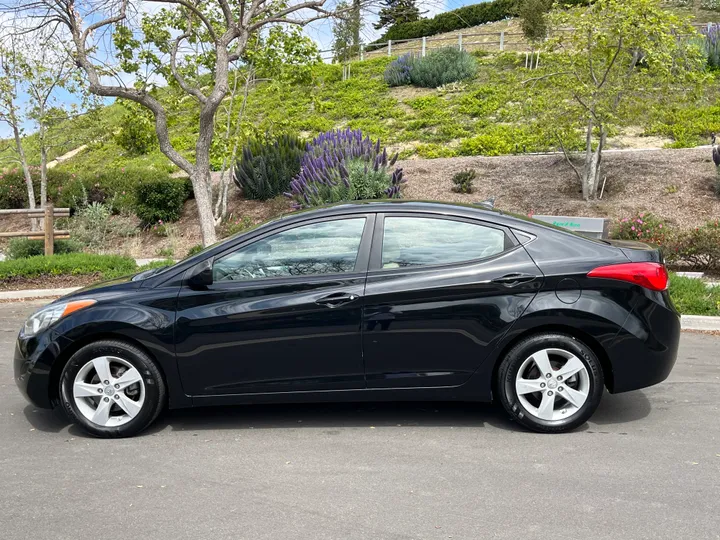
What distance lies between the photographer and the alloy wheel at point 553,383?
5008 mm

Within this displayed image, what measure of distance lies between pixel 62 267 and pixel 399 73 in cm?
2182

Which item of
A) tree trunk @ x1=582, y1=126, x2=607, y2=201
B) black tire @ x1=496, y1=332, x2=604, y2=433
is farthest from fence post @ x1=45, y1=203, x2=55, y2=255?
black tire @ x1=496, y1=332, x2=604, y2=433

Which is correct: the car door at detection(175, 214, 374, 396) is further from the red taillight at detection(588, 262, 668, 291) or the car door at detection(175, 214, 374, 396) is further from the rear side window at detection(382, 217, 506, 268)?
the red taillight at detection(588, 262, 668, 291)

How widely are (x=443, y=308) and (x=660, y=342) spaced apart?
56.9 inches

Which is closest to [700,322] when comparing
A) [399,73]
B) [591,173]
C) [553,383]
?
[553,383]

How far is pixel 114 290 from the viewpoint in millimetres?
5305

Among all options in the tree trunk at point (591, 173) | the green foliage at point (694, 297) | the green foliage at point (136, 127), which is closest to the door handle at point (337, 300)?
the green foliage at point (694, 297)

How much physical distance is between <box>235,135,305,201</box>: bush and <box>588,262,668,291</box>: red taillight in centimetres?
1222

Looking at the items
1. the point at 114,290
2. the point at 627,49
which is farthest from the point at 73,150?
the point at 114,290

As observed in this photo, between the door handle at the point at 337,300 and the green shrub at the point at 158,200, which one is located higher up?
the green shrub at the point at 158,200

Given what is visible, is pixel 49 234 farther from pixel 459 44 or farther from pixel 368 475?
pixel 459 44

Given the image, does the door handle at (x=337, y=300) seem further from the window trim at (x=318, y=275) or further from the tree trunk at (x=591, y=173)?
the tree trunk at (x=591, y=173)

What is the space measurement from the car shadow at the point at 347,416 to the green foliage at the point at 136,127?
9728 mm

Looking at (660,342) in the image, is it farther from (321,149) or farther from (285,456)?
(321,149)
